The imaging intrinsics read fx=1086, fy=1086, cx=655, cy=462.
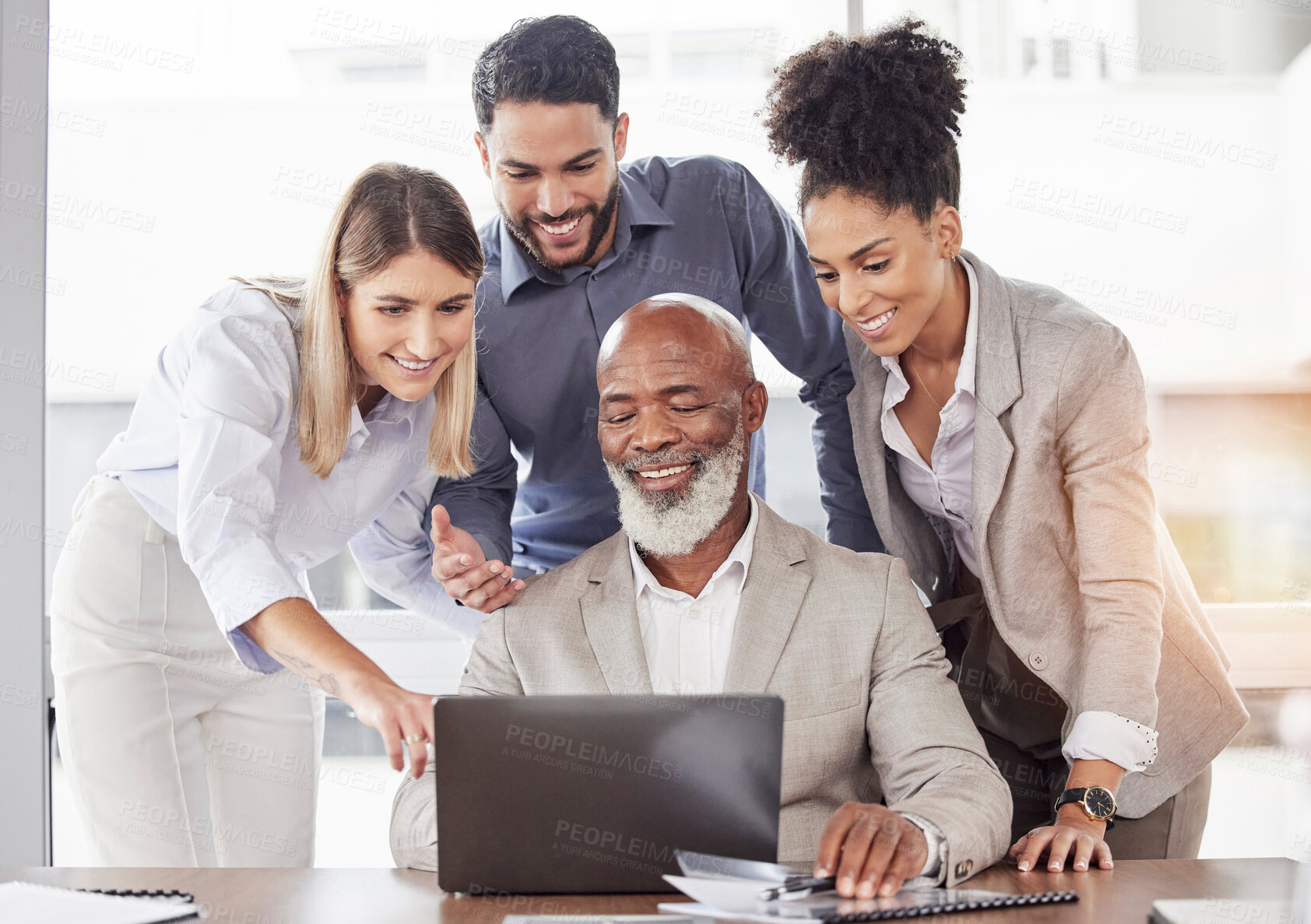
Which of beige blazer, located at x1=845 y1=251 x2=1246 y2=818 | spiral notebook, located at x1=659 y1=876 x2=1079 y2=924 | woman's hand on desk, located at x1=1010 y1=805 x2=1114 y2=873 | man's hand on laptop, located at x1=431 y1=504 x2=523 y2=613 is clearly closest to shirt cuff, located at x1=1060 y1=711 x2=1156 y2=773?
beige blazer, located at x1=845 y1=251 x2=1246 y2=818

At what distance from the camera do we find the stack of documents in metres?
1.22

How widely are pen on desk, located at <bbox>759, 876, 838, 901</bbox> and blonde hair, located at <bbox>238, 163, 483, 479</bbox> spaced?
1321 mm

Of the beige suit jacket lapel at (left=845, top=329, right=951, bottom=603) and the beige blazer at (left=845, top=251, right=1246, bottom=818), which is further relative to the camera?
the beige suit jacket lapel at (left=845, top=329, right=951, bottom=603)

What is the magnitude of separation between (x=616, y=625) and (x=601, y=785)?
0.61 meters

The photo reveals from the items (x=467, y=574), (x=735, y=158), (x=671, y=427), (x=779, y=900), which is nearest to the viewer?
(x=779, y=900)

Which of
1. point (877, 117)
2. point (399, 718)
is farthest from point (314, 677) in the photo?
point (877, 117)

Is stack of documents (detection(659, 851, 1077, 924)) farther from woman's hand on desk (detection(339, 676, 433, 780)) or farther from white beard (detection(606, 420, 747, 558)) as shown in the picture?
white beard (detection(606, 420, 747, 558))

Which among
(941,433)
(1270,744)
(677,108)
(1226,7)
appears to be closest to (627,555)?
(941,433)

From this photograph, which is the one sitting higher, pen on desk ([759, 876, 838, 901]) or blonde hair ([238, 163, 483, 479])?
blonde hair ([238, 163, 483, 479])

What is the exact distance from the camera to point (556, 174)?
7.71 ft

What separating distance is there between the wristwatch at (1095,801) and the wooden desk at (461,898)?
170mm

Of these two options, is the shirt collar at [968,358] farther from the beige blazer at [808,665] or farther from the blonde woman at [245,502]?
the blonde woman at [245,502]

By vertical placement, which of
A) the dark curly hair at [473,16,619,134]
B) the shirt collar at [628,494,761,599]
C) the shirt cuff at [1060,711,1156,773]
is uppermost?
the dark curly hair at [473,16,619,134]

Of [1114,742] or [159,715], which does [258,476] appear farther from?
[1114,742]
